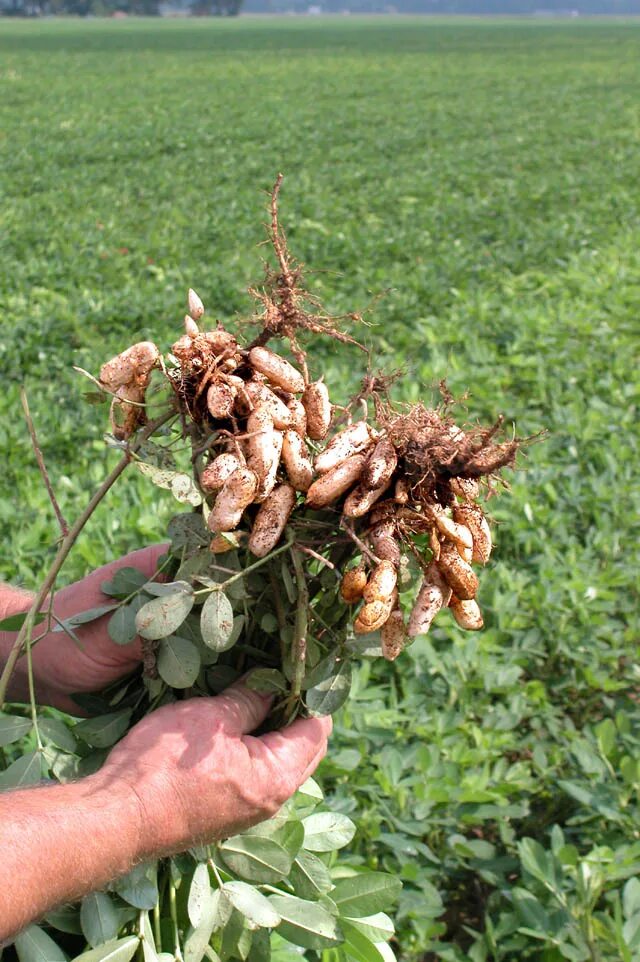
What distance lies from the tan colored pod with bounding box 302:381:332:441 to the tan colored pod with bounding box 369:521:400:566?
18 centimetres

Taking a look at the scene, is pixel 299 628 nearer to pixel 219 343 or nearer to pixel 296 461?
pixel 296 461

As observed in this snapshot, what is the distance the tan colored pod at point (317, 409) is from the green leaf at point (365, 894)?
0.83 metres

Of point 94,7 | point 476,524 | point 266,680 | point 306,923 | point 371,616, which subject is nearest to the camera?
point 371,616

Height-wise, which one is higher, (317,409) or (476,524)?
(317,409)

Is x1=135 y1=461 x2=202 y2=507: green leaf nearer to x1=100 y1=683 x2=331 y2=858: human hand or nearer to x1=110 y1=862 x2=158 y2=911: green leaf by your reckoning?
x1=100 y1=683 x2=331 y2=858: human hand

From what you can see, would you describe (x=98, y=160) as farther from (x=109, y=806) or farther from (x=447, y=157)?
(x=109, y=806)

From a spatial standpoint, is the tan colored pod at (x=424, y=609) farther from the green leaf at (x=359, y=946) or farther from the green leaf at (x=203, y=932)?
the green leaf at (x=359, y=946)

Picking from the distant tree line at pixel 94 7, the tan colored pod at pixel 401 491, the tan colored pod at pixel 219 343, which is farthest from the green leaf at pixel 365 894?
the distant tree line at pixel 94 7

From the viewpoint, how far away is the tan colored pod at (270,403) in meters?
1.37

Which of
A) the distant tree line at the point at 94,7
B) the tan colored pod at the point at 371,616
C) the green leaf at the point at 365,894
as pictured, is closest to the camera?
the tan colored pod at the point at 371,616

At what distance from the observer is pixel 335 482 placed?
1343mm

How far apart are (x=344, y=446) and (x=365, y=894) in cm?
87

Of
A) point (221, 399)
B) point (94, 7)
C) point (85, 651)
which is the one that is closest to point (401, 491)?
point (221, 399)

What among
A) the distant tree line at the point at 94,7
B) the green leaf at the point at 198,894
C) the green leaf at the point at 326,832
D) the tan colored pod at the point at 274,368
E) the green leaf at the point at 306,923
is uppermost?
the distant tree line at the point at 94,7
